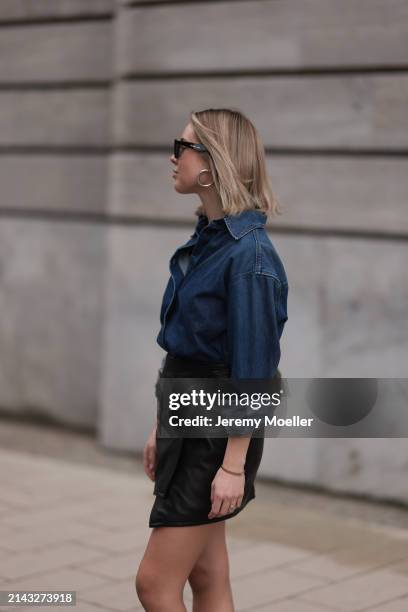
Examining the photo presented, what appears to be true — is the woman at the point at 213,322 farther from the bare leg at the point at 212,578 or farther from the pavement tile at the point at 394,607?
the pavement tile at the point at 394,607

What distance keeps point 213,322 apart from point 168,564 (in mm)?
727

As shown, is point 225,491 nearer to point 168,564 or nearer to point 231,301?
point 168,564

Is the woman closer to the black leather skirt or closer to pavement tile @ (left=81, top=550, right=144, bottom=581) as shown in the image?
the black leather skirt

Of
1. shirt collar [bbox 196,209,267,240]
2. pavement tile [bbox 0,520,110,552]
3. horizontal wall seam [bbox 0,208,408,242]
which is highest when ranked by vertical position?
horizontal wall seam [bbox 0,208,408,242]

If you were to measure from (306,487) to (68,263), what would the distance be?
2699 millimetres

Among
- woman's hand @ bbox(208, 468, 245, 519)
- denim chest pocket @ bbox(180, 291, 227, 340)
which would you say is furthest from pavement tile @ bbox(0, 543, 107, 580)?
denim chest pocket @ bbox(180, 291, 227, 340)

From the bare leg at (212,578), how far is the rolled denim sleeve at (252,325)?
0.60m

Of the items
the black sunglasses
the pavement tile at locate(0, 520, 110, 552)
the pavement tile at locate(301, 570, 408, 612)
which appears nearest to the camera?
the black sunglasses

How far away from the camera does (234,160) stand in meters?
3.65

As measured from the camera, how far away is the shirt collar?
357 centimetres

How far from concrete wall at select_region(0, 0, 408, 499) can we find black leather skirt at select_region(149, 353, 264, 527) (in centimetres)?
334

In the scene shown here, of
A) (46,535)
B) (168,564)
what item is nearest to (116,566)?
(46,535)

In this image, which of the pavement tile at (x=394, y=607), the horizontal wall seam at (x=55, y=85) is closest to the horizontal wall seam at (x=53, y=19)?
the horizontal wall seam at (x=55, y=85)

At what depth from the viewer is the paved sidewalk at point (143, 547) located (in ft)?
17.0
